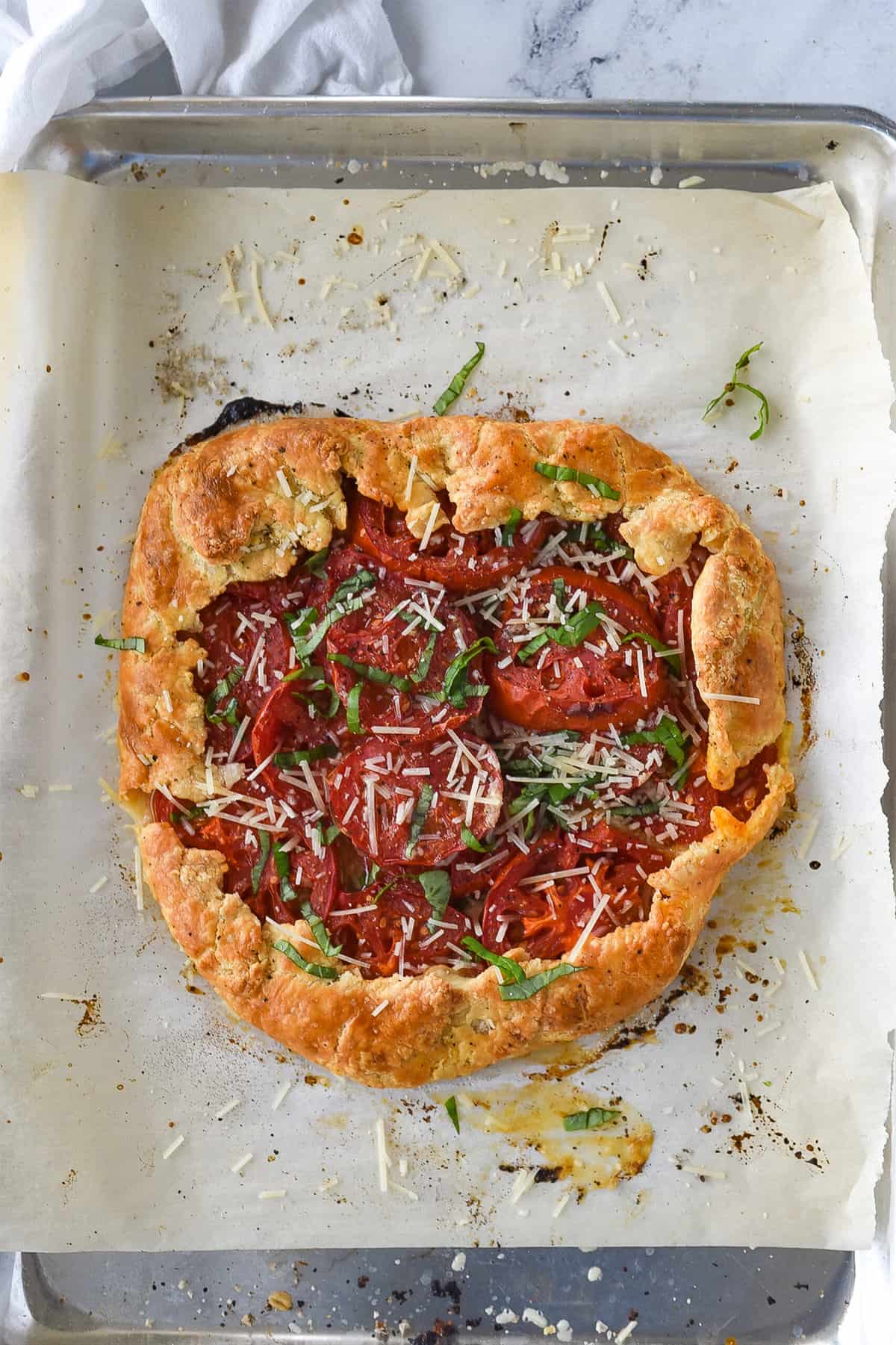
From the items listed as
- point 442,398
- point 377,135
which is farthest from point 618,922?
point 377,135

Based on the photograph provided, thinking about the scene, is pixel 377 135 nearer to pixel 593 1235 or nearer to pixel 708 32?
pixel 708 32

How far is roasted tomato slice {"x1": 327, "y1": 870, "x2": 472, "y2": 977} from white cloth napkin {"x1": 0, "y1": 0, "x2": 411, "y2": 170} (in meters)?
2.51

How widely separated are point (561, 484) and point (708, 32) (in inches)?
74.1

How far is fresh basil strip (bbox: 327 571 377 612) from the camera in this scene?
3535 mm

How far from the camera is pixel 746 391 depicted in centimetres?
375

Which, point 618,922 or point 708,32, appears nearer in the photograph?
point 618,922

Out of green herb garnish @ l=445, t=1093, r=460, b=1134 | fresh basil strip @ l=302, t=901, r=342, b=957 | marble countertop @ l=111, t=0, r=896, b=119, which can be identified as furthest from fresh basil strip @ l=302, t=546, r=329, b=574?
marble countertop @ l=111, t=0, r=896, b=119

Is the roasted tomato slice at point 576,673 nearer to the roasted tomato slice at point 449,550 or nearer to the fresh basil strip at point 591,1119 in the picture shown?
the roasted tomato slice at point 449,550

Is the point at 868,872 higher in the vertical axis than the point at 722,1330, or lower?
higher

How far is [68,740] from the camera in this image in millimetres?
3709

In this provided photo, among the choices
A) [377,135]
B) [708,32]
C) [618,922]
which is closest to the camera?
[618,922]

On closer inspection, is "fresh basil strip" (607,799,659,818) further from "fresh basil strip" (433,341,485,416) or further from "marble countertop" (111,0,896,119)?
"marble countertop" (111,0,896,119)

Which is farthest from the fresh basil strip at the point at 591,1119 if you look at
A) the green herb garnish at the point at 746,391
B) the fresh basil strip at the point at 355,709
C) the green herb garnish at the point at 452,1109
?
the green herb garnish at the point at 746,391

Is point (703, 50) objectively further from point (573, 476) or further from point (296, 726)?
point (296, 726)
